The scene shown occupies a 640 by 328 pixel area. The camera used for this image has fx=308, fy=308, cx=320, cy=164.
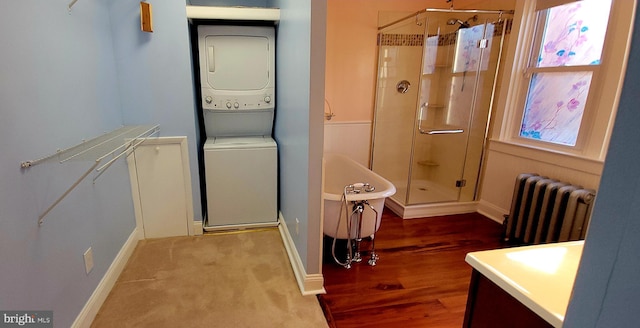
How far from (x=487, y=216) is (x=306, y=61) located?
265 cm

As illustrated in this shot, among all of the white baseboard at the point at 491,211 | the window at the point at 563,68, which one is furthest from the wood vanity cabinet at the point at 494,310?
the white baseboard at the point at 491,211

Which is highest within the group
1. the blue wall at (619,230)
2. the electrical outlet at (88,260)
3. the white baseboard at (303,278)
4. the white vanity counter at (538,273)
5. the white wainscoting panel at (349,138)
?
the blue wall at (619,230)

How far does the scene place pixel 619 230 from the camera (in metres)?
0.39

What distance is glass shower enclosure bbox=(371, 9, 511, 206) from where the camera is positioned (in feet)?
10.7

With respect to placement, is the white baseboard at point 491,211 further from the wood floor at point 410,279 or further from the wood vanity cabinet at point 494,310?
the wood vanity cabinet at point 494,310

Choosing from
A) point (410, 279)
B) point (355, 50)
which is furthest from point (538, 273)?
point (355, 50)

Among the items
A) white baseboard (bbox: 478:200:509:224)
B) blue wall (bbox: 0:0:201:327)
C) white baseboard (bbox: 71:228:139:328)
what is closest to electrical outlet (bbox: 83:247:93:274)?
blue wall (bbox: 0:0:201:327)

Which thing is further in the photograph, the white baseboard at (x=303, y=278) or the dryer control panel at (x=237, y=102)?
the dryer control panel at (x=237, y=102)

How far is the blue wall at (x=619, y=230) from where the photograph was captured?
14.6 inches

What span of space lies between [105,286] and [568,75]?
3.77 m

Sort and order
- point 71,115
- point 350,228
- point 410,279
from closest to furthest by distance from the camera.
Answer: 1. point 71,115
2. point 410,279
3. point 350,228

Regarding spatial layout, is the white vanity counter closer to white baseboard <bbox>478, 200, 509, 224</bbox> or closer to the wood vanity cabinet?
the wood vanity cabinet

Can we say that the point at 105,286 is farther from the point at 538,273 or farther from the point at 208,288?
the point at 538,273

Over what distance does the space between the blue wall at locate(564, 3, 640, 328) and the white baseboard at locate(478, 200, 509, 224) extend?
3058 mm
